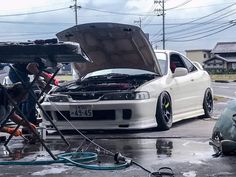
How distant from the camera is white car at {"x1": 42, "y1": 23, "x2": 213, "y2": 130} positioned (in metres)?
8.50

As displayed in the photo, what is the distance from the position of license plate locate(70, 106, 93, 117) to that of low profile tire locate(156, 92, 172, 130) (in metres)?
1.17

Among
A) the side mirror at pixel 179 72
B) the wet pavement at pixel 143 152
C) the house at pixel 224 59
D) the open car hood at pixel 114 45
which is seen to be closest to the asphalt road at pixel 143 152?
the wet pavement at pixel 143 152

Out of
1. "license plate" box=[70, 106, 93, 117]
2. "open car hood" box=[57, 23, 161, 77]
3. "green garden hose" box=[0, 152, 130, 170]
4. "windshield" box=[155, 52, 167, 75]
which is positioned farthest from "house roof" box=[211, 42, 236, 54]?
"green garden hose" box=[0, 152, 130, 170]

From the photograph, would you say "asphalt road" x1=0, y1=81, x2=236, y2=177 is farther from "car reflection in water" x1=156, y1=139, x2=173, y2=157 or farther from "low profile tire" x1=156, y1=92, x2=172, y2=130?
"low profile tire" x1=156, y1=92, x2=172, y2=130

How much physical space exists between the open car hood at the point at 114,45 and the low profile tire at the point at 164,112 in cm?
54

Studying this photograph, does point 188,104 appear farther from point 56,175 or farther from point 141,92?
point 56,175

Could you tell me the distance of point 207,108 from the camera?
35.9ft

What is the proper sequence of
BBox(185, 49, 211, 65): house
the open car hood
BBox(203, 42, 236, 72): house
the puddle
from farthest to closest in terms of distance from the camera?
BBox(185, 49, 211, 65): house < BBox(203, 42, 236, 72): house < the open car hood < the puddle

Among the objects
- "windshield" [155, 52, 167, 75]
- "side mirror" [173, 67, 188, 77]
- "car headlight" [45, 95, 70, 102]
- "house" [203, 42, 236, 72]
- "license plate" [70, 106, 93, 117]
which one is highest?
"windshield" [155, 52, 167, 75]

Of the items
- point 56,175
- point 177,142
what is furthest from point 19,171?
point 177,142

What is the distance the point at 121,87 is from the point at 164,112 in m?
0.90

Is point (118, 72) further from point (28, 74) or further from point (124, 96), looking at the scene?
point (28, 74)

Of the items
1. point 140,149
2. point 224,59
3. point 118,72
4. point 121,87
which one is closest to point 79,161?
point 140,149

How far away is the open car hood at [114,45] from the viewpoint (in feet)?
28.6
